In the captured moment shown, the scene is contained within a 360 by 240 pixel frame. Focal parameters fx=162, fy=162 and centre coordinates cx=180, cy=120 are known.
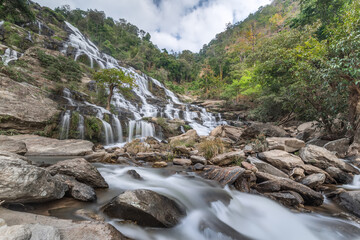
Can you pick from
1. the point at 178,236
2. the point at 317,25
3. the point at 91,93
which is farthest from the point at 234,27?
the point at 178,236

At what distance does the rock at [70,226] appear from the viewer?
1.61 meters

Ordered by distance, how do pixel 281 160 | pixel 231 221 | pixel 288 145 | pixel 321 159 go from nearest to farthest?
pixel 231 221 < pixel 281 160 < pixel 321 159 < pixel 288 145

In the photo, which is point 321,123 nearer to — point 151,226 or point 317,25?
point 317,25

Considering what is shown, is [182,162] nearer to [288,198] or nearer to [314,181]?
[288,198]

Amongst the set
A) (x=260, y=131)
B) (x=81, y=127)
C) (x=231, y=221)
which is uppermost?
(x=81, y=127)

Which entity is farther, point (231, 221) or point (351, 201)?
point (351, 201)

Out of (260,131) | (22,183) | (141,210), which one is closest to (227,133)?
(260,131)

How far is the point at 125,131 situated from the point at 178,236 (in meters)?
10.0

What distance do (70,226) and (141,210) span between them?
852 mm

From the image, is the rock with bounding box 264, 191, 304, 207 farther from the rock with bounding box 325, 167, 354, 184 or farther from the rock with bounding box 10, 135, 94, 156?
the rock with bounding box 10, 135, 94, 156

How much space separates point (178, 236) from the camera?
236 centimetres

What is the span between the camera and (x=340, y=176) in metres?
4.80

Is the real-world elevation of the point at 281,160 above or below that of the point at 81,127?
below

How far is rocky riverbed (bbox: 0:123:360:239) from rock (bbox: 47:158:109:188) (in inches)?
0.7
